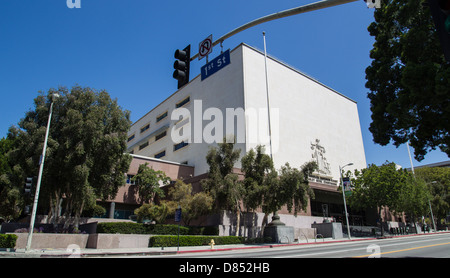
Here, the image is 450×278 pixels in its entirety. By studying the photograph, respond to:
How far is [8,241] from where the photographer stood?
19.0 meters

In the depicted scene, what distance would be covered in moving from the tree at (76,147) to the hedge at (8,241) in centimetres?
557

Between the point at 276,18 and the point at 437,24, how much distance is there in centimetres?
423

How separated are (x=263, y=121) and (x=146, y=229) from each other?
2270cm

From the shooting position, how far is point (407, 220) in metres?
60.5

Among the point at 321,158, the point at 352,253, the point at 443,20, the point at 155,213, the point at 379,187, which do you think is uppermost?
the point at 321,158

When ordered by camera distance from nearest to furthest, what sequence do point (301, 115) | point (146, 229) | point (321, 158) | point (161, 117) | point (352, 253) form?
point (352, 253) < point (146, 229) < point (301, 115) < point (321, 158) < point (161, 117)

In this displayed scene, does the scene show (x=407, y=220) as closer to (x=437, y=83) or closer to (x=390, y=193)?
(x=390, y=193)

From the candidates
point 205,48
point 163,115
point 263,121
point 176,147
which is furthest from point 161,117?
point 205,48

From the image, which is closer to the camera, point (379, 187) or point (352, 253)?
point (352, 253)

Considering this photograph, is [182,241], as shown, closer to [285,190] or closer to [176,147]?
[285,190]

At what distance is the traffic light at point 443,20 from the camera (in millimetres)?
3262

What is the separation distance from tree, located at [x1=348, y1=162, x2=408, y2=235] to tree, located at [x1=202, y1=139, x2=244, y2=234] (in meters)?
20.7

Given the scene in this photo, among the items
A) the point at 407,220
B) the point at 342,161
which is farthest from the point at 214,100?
the point at 407,220

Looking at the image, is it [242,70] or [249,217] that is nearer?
[249,217]
